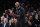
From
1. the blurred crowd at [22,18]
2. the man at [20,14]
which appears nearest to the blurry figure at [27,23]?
the blurred crowd at [22,18]

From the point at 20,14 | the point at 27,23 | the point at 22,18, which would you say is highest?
the point at 20,14

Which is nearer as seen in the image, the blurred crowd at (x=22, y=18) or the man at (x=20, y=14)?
the blurred crowd at (x=22, y=18)

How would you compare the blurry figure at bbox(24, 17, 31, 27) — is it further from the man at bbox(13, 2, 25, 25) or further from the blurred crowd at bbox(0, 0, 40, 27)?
the man at bbox(13, 2, 25, 25)

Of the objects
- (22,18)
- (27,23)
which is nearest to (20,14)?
(22,18)

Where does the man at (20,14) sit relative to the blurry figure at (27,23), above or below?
above

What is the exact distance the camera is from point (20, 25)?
3320 mm

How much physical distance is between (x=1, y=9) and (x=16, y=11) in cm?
96

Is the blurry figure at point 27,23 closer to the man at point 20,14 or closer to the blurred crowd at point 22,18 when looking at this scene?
the blurred crowd at point 22,18

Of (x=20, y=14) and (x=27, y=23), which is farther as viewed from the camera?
(x=20, y=14)

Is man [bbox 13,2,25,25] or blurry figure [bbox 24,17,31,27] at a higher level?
man [bbox 13,2,25,25]

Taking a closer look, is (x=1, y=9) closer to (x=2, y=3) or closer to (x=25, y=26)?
(x=2, y=3)

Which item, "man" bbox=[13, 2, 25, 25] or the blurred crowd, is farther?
"man" bbox=[13, 2, 25, 25]

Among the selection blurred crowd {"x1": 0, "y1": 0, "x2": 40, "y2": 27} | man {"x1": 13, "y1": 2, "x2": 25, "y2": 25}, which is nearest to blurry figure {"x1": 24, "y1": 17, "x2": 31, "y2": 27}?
blurred crowd {"x1": 0, "y1": 0, "x2": 40, "y2": 27}

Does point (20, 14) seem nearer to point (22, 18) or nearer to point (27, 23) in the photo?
point (22, 18)
